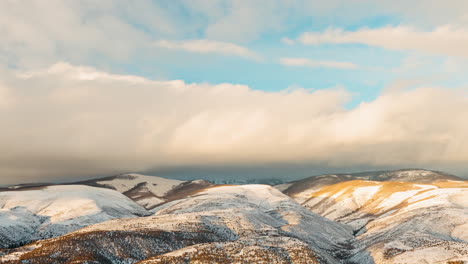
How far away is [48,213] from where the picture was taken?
145125 mm

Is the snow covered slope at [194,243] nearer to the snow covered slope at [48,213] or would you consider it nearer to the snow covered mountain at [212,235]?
the snow covered mountain at [212,235]

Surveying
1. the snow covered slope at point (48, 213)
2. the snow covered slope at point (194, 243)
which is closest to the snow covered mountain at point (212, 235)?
the snow covered slope at point (194, 243)

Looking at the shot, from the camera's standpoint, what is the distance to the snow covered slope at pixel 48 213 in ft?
372

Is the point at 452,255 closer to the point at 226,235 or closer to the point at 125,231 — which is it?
the point at 226,235

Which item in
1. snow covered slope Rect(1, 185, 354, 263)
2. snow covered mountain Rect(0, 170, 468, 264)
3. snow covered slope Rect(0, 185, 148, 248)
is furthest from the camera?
snow covered slope Rect(0, 185, 148, 248)

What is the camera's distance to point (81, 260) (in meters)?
60.7

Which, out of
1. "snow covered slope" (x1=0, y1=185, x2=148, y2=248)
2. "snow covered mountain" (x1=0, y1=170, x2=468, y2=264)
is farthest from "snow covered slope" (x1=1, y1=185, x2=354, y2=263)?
"snow covered slope" (x1=0, y1=185, x2=148, y2=248)

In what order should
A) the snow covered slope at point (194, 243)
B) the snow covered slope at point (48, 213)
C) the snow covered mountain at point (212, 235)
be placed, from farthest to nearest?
the snow covered slope at point (48, 213) → the snow covered mountain at point (212, 235) → the snow covered slope at point (194, 243)

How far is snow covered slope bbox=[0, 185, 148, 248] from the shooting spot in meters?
113

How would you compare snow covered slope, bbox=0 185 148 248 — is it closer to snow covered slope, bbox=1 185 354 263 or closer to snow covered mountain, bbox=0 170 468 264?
snow covered mountain, bbox=0 170 468 264

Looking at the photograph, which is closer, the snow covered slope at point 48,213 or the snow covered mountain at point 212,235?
the snow covered mountain at point 212,235

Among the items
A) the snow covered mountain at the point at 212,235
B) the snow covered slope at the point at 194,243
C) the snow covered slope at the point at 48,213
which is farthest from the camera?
the snow covered slope at the point at 48,213

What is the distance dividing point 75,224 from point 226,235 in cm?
6205

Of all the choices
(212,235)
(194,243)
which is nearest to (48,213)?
(212,235)
